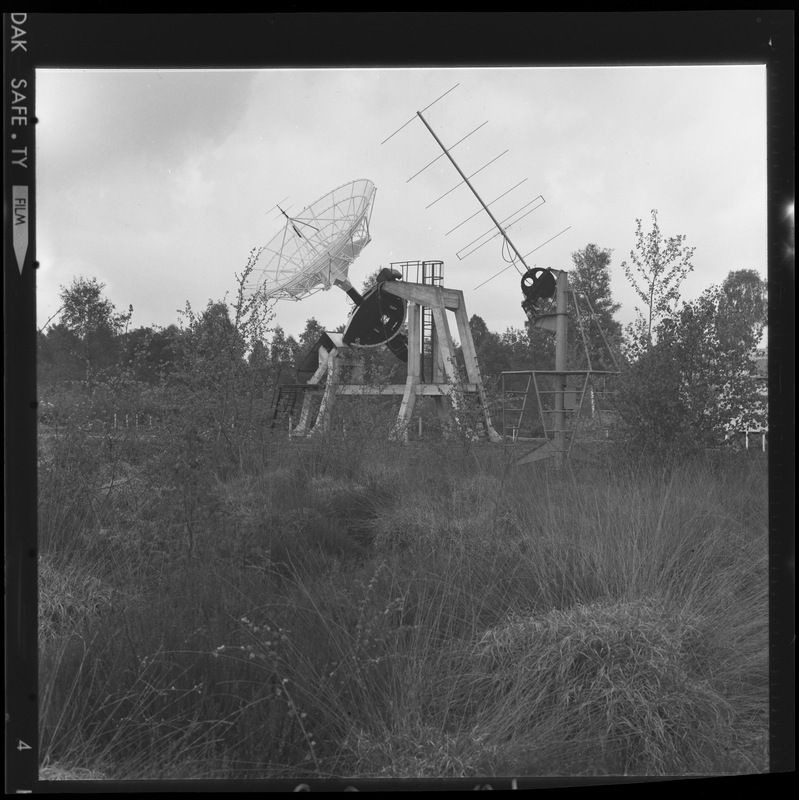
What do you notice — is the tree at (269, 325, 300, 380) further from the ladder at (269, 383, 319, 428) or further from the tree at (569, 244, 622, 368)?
the tree at (569, 244, 622, 368)

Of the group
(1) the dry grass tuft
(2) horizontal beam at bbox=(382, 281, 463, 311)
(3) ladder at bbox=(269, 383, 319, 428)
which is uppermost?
(2) horizontal beam at bbox=(382, 281, 463, 311)

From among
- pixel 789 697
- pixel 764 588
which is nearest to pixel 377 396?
pixel 764 588

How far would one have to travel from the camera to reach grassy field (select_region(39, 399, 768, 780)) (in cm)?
258

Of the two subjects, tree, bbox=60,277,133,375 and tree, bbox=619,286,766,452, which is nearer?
tree, bbox=60,277,133,375

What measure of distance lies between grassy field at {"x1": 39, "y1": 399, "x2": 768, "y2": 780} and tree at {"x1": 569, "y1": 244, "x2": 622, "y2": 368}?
7.49 feet

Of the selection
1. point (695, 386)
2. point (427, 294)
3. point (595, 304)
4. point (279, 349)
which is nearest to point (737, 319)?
point (695, 386)

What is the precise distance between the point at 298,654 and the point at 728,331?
4666 mm

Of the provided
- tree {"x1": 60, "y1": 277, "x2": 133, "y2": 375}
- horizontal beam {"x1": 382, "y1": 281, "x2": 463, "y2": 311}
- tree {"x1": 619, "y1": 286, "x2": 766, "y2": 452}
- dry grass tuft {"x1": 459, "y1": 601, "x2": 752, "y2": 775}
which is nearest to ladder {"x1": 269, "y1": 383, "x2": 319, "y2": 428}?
tree {"x1": 60, "y1": 277, "x2": 133, "y2": 375}

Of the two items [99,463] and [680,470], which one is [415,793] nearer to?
[99,463]

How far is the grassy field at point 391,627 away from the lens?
Result: 2580mm

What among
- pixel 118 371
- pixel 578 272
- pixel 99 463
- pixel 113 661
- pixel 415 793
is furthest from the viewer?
pixel 578 272

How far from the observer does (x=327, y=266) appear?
11.3m

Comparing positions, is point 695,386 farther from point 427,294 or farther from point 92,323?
point 427,294

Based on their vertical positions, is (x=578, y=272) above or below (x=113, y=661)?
above
